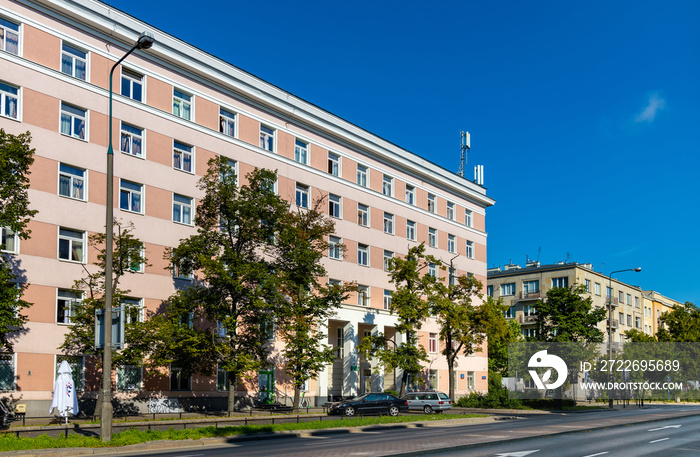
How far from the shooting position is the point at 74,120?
36.6 metres

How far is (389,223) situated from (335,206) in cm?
764

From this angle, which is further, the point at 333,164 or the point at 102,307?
the point at 333,164

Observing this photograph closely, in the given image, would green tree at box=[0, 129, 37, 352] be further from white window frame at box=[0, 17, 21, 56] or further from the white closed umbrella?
white window frame at box=[0, 17, 21, 56]

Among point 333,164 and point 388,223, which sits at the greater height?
point 333,164

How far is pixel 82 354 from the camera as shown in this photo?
114ft

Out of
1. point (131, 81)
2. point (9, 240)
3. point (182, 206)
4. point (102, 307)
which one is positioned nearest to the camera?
point (102, 307)

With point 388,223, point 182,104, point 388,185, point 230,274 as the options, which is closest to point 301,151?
point 182,104

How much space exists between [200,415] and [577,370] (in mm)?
39238

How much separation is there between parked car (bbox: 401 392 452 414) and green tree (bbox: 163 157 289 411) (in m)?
13.1

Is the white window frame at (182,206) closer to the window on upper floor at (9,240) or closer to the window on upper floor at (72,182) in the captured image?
the window on upper floor at (72,182)

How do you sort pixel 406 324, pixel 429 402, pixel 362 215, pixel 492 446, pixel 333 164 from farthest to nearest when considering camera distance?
1. pixel 362 215
2. pixel 333 164
3. pixel 406 324
4. pixel 429 402
5. pixel 492 446

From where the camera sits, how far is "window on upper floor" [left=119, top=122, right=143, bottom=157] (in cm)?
3884

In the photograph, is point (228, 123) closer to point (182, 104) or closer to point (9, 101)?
point (182, 104)

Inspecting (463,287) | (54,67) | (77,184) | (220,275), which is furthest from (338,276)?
(54,67)
